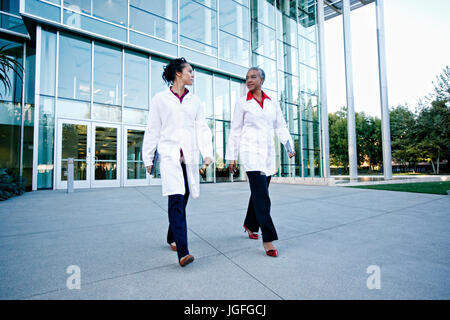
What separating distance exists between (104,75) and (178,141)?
9659mm

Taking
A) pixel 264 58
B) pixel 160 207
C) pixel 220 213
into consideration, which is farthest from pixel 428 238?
pixel 264 58

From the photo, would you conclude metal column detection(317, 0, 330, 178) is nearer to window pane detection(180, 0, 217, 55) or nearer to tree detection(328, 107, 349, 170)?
window pane detection(180, 0, 217, 55)

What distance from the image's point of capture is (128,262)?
204cm

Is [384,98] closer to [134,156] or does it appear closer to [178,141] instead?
[134,156]

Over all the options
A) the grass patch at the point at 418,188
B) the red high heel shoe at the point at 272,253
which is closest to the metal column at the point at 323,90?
the grass patch at the point at 418,188

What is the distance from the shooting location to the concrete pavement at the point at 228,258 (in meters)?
1.54

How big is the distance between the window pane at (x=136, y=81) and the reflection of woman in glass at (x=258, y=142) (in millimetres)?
9301

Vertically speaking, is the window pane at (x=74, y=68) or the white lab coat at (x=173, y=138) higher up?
the window pane at (x=74, y=68)

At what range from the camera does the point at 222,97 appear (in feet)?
43.9

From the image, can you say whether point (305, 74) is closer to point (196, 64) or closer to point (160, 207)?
point (196, 64)

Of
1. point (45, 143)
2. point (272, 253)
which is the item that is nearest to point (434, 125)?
point (272, 253)


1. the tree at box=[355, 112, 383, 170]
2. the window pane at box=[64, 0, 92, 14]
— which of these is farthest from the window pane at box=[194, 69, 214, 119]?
the tree at box=[355, 112, 383, 170]

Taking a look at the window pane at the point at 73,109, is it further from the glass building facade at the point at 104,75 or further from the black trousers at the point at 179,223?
the black trousers at the point at 179,223
